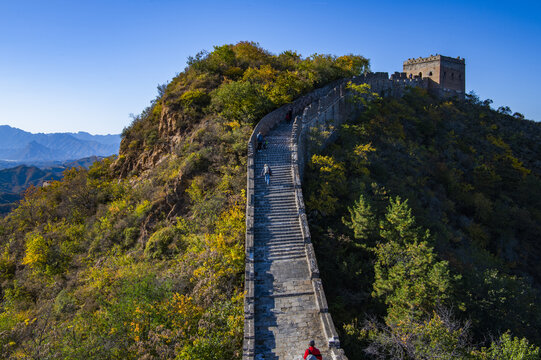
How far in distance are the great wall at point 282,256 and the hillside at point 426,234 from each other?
1455 millimetres

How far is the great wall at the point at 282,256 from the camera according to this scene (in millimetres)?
11231

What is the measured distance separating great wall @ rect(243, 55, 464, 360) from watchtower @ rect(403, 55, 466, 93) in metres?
31.3

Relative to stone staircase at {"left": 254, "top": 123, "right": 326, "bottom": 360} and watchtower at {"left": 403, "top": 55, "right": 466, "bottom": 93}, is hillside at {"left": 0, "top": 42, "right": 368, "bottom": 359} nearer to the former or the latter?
stone staircase at {"left": 254, "top": 123, "right": 326, "bottom": 360}

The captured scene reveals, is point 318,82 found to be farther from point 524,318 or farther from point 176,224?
point 524,318

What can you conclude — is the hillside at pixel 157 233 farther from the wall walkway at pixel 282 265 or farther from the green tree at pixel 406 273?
the green tree at pixel 406 273

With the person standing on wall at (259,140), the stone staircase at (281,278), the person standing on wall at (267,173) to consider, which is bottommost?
the stone staircase at (281,278)

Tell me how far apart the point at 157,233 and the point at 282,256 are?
7.87m

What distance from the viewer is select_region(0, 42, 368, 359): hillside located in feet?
39.5

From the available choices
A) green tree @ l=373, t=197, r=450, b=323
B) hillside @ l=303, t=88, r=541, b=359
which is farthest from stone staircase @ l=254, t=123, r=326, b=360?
green tree @ l=373, t=197, r=450, b=323

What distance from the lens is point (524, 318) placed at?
1455 centimetres

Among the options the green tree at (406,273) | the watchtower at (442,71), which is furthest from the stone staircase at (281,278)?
the watchtower at (442,71)

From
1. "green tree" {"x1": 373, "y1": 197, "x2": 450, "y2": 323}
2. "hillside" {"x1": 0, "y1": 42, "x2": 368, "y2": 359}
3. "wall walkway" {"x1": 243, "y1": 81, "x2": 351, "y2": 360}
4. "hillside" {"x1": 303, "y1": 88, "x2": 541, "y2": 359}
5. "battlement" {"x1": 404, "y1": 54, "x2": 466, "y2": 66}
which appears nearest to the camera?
"wall walkway" {"x1": 243, "y1": 81, "x2": 351, "y2": 360}

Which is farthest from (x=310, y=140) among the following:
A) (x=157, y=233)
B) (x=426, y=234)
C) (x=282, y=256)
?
(x=157, y=233)

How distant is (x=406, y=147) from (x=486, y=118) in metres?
23.6
